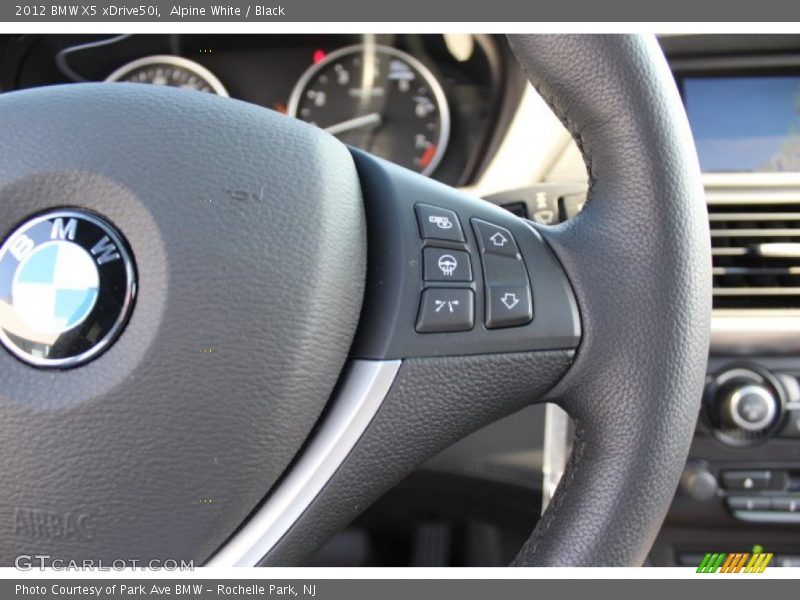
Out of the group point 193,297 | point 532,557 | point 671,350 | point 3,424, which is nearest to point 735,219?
point 671,350

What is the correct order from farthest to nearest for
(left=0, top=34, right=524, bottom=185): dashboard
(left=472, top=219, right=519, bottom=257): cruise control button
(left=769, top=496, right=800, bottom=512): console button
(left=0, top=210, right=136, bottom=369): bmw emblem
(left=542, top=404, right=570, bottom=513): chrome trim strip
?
1. (left=0, top=34, right=524, bottom=185): dashboard
2. (left=769, top=496, right=800, bottom=512): console button
3. (left=542, top=404, right=570, bottom=513): chrome trim strip
4. (left=472, top=219, right=519, bottom=257): cruise control button
5. (left=0, top=210, right=136, bottom=369): bmw emblem

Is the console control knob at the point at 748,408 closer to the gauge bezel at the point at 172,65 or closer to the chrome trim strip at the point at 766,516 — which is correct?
the chrome trim strip at the point at 766,516

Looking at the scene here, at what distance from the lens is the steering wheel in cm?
65

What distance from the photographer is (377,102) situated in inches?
67.5

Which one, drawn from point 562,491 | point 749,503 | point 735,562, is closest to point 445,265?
point 562,491

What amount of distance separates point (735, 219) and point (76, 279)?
3.59 ft

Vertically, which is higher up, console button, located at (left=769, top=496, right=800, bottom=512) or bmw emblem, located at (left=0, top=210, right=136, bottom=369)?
bmw emblem, located at (left=0, top=210, right=136, bottom=369)

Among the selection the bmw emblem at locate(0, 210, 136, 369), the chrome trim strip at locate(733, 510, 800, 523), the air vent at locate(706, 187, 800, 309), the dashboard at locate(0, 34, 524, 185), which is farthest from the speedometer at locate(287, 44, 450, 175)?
the bmw emblem at locate(0, 210, 136, 369)

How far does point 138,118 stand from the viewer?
0.70 meters

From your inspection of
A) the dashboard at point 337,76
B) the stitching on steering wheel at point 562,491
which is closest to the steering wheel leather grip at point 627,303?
the stitching on steering wheel at point 562,491

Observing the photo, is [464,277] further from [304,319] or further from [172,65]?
[172,65]

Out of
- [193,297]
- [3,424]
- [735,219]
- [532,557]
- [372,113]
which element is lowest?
[532,557]

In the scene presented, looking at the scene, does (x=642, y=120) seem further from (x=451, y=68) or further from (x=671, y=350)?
(x=451, y=68)

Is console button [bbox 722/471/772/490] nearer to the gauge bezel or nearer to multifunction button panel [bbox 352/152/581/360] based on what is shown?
multifunction button panel [bbox 352/152/581/360]
